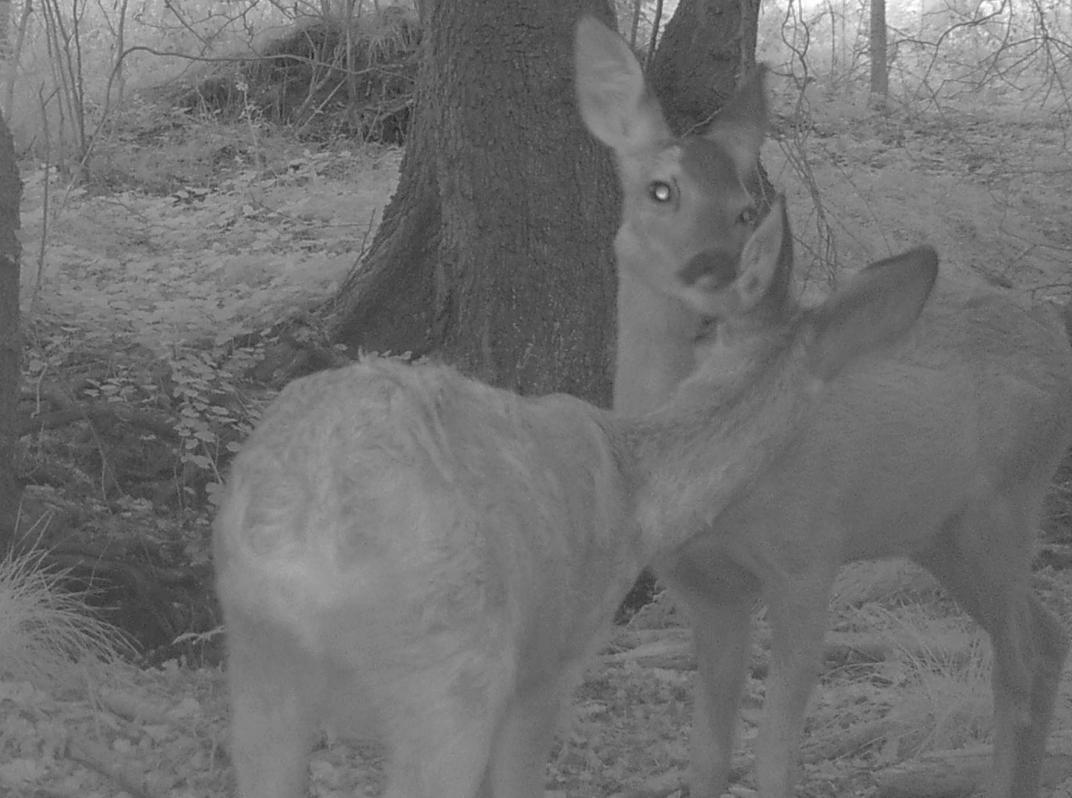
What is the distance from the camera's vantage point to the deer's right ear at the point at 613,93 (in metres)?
5.46

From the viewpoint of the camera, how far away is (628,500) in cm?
332

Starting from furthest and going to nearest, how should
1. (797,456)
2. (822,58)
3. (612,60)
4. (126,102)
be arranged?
1. (822,58)
2. (126,102)
3. (612,60)
4. (797,456)

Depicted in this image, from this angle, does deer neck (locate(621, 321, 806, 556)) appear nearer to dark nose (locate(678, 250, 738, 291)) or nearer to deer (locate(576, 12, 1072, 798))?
deer (locate(576, 12, 1072, 798))

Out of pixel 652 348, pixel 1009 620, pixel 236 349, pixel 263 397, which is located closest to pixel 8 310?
pixel 263 397

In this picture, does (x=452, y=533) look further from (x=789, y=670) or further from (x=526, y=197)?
(x=526, y=197)

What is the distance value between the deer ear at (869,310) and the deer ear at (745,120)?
6.27 feet

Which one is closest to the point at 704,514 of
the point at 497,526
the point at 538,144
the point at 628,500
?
the point at 628,500

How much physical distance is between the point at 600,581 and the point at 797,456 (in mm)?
1446

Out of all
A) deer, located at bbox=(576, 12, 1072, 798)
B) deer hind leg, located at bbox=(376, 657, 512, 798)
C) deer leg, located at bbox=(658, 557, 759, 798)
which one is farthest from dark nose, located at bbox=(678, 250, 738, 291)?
deer hind leg, located at bbox=(376, 657, 512, 798)

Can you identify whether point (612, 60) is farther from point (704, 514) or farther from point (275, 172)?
point (275, 172)

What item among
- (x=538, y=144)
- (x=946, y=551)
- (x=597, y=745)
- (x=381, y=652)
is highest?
(x=538, y=144)

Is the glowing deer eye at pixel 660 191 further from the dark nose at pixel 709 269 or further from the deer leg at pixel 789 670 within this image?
the deer leg at pixel 789 670

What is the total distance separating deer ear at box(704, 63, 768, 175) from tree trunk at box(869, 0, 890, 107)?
6.48 m

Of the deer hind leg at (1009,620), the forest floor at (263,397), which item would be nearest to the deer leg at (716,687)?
the forest floor at (263,397)
